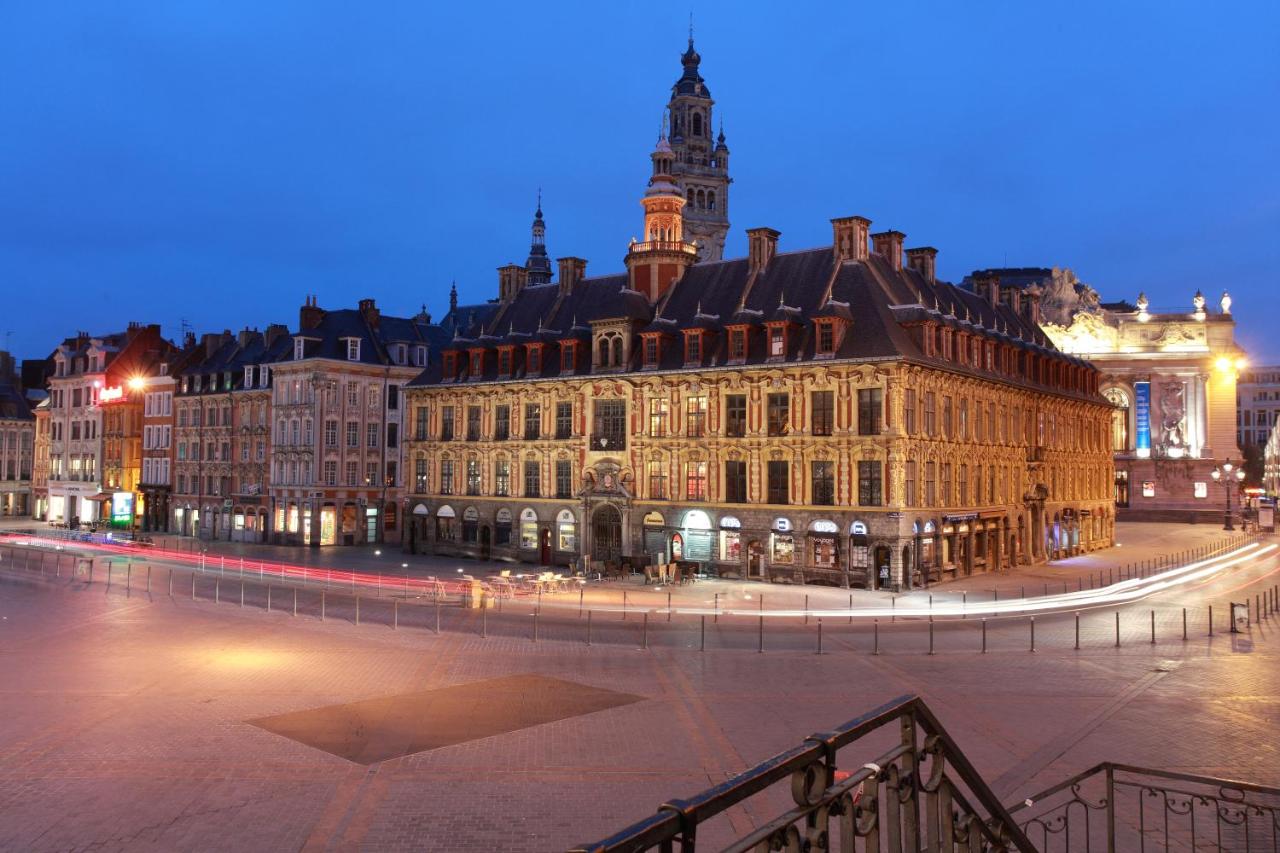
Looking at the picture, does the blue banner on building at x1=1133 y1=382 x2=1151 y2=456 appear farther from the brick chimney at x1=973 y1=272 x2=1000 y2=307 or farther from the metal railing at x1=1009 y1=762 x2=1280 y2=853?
the metal railing at x1=1009 y1=762 x2=1280 y2=853

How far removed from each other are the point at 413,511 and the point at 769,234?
28.0m

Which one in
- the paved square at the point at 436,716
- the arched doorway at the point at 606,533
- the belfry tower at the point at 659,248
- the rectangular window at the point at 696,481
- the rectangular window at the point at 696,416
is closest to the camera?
the paved square at the point at 436,716

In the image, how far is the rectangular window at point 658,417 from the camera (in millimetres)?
52531

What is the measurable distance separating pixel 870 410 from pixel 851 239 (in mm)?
10559

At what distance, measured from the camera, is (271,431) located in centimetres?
7131

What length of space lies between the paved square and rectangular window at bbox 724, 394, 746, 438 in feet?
88.7

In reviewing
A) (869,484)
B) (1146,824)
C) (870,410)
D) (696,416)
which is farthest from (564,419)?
(1146,824)

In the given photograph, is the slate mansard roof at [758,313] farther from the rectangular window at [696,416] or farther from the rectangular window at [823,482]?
the rectangular window at [823,482]

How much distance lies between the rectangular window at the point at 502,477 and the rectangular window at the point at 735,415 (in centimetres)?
1509

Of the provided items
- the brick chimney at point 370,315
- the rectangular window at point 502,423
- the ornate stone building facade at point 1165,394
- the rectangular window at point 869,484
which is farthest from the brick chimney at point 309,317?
the ornate stone building facade at point 1165,394

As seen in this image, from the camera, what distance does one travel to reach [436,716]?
2070 centimetres

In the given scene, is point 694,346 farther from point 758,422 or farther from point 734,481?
point 734,481

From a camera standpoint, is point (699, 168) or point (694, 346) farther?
point (699, 168)

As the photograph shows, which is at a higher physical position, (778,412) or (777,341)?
(777,341)
